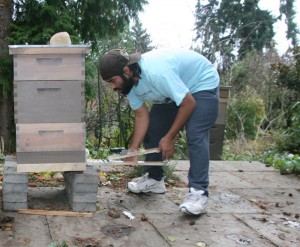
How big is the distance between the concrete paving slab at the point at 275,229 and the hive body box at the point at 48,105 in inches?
55.2

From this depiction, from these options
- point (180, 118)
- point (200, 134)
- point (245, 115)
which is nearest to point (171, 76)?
point (180, 118)

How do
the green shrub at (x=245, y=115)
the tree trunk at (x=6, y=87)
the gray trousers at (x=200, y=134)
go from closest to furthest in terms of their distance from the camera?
the gray trousers at (x=200, y=134) < the tree trunk at (x=6, y=87) < the green shrub at (x=245, y=115)

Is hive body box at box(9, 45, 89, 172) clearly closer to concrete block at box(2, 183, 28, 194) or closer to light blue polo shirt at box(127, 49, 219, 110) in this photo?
concrete block at box(2, 183, 28, 194)

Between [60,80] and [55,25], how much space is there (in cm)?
328

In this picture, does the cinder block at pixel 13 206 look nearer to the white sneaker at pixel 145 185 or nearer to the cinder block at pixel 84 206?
the cinder block at pixel 84 206

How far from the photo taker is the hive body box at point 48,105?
2.94 m

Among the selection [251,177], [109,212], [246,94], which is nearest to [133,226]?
[109,212]

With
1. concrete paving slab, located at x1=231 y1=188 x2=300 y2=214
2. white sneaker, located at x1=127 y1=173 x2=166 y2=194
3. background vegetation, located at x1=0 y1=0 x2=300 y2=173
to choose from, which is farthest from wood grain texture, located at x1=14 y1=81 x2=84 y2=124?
background vegetation, located at x1=0 y1=0 x2=300 y2=173

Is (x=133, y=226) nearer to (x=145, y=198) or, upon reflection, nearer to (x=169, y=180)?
(x=145, y=198)

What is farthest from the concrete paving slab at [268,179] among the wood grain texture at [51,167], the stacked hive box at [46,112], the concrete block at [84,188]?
the stacked hive box at [46,112]

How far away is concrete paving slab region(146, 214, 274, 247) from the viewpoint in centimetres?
279

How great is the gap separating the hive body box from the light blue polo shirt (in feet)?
1.53

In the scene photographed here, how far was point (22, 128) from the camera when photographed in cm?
296

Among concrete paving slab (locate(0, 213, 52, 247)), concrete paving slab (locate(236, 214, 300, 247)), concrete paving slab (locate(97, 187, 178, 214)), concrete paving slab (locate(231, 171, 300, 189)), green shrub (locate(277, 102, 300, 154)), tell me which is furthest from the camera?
green shrub (locate(277, 102, 300, 154))
